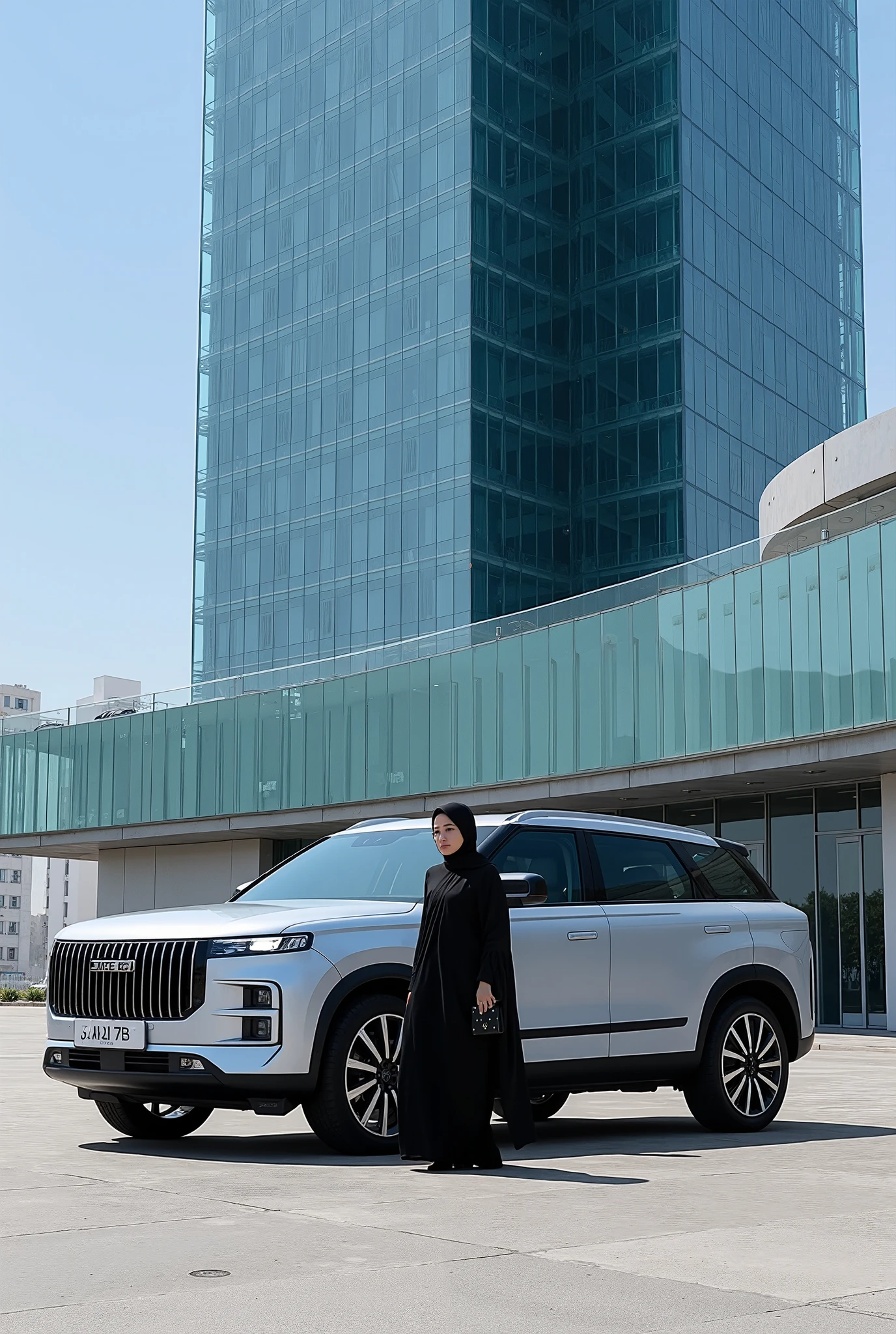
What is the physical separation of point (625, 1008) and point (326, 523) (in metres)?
64.7

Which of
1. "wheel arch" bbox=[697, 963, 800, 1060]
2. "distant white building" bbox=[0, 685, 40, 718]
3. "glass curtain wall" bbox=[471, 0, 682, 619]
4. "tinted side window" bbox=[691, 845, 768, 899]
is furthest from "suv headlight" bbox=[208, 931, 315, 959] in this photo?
"distant white building" bbox=[0, 685, 40, 718]

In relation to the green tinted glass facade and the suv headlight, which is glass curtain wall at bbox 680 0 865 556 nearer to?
the green tinted glass facade

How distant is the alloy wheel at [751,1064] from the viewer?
1040 cm

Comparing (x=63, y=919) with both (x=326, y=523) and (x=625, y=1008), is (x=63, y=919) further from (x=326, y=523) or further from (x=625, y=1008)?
(x=625, y=1008)

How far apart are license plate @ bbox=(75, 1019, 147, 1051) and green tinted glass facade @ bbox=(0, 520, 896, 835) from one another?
17.9 metres

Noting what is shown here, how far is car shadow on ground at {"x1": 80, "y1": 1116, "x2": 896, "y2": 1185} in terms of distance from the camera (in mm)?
8477

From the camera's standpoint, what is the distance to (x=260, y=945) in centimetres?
873

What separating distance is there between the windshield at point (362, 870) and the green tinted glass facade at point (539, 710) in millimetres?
16266

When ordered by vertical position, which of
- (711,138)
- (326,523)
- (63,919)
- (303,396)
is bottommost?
(63,919)

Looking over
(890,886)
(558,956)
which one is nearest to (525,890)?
(558,956)

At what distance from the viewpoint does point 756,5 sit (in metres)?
78.9

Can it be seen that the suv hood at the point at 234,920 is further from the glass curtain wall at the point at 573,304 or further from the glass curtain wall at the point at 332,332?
the glass curtain wall at the point at 573,304

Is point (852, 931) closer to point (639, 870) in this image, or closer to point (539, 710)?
point (539, 710)

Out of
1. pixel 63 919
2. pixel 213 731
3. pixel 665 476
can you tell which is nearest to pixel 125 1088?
pixel 213 731
